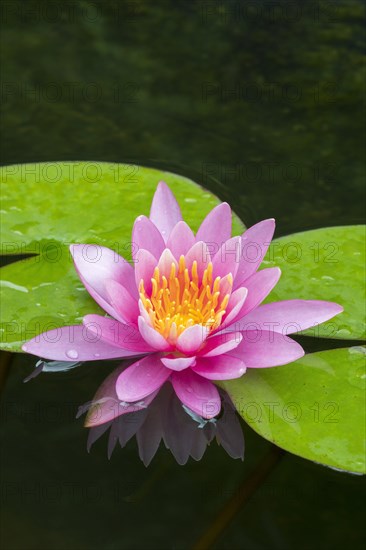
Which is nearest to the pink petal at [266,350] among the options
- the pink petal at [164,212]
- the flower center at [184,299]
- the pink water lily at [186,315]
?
the pink water lily at [186,315]

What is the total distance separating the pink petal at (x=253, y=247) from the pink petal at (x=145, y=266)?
0.27 meters

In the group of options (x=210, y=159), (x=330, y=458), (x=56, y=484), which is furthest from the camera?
(x=210, y=159)

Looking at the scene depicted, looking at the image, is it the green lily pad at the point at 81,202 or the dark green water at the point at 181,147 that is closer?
the dark green water at the point at 181,147

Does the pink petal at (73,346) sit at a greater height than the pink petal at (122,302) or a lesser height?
lesser

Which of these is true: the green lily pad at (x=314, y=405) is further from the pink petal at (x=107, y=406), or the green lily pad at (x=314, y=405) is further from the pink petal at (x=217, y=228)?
the pink petal at (x=217, y=228)

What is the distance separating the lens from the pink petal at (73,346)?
86.3 inches

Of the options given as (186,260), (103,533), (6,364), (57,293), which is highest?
(186,260)

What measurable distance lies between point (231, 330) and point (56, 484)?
693mm

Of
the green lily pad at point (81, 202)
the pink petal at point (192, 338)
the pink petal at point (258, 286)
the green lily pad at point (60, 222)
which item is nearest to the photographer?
the pink petal at point (192, 338)

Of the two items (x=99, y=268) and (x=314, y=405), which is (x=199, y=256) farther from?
(x=314, y=405)

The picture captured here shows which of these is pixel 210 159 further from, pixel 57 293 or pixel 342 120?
pixel 57 293

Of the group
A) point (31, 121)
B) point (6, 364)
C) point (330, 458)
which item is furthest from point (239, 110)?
point (330, 458)

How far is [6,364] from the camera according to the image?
247 centimetres

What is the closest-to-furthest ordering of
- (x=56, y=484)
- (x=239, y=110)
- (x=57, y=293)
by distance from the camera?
(x=56, y=484), (x=57, y=293), (x=239, y=110)
